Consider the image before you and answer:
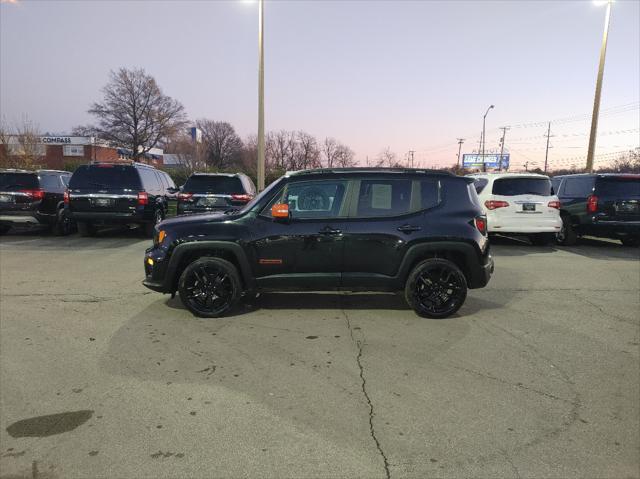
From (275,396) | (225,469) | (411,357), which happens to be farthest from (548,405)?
(225,469)

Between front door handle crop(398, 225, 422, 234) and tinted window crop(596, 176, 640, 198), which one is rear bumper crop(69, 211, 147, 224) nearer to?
front door handle crop(398, 225, 422, 234)

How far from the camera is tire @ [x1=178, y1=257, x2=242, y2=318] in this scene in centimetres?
529

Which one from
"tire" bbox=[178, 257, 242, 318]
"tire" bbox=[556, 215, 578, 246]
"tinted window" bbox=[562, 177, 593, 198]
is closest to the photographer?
"tire" bbox=[178, 257, 242, 318]

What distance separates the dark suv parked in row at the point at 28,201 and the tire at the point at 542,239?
12143mm

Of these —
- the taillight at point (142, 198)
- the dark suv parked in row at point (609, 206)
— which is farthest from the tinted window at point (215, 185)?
the dark suv parked in row at point (609, 206)

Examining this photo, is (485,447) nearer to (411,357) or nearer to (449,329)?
(411,357)

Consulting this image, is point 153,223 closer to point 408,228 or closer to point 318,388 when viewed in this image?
point 408,228

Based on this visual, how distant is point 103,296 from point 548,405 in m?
5.54

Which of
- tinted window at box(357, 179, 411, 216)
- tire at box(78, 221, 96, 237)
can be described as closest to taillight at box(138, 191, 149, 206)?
tire at box(78, 221, 96, 237)

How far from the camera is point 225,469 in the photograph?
2582 mm

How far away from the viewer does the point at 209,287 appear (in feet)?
17.5

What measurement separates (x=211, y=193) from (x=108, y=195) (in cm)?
251

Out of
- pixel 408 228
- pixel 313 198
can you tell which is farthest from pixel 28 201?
pixel 408 228

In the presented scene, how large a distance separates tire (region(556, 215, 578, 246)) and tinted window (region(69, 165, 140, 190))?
36.0ft
